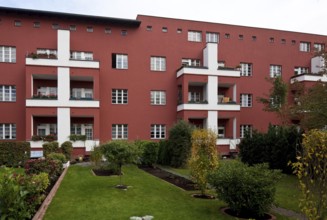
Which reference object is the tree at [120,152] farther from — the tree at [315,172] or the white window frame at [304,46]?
the white window frame at [304,46]

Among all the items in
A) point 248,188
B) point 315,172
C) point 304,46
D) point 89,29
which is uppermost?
point 89,29

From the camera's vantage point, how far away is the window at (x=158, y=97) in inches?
1121

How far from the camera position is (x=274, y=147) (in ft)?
56.6

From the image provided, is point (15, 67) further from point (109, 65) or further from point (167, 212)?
point (167, 212)

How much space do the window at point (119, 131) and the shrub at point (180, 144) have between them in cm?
840

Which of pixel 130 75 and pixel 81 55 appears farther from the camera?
pixel 130 75

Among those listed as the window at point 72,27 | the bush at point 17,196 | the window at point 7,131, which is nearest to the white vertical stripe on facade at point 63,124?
the window at point 7,131

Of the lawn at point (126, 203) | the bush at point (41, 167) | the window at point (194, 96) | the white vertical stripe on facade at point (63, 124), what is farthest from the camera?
A: the window at point (194, 96)

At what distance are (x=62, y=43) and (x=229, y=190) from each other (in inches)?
824

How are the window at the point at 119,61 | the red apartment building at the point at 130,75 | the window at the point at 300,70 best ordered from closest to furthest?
the red apartment building at the point at 130,75 < the window at the point at 119,61 < the window at the point at 300,70

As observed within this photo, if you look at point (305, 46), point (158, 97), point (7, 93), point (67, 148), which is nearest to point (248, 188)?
point (67, 148)

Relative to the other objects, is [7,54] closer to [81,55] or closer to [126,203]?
[81,55]

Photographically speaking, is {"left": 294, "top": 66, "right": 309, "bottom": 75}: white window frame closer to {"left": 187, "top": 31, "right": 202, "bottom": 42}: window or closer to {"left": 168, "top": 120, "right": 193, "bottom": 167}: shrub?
{"left": 187, "top": 31, "right": 202, "bottom": 42}: window

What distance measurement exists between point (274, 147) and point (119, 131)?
48.3 feet
